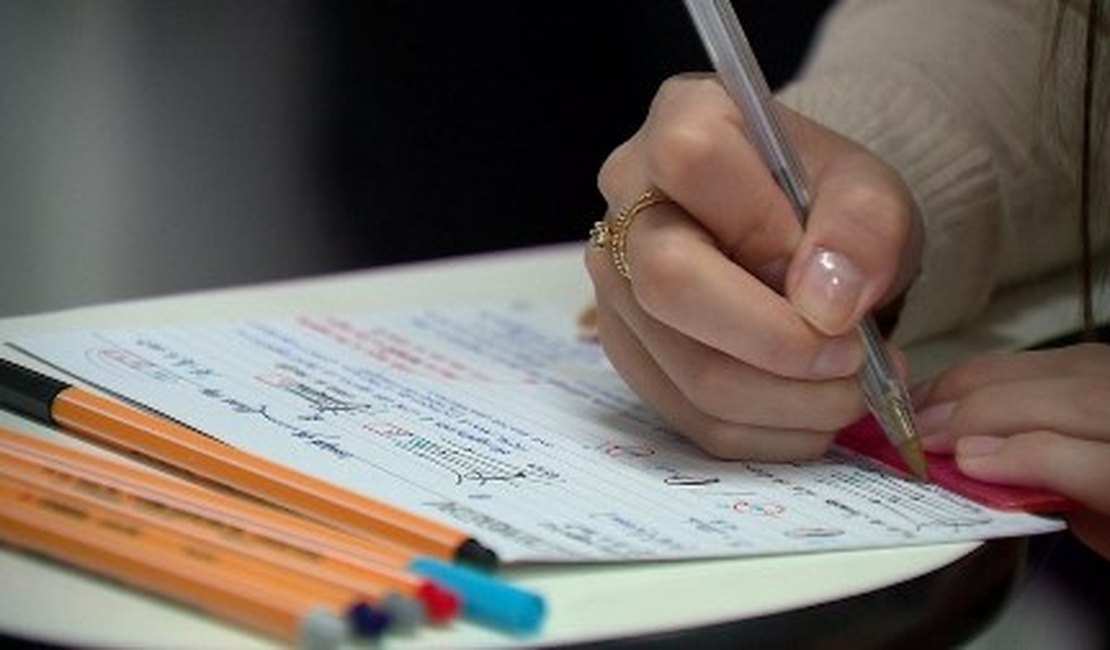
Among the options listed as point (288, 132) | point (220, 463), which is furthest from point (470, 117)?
point (220, 463)

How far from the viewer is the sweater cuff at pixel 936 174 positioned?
753 millimetres

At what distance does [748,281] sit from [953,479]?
0.31ft

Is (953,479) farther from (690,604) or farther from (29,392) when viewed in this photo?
(29,392)

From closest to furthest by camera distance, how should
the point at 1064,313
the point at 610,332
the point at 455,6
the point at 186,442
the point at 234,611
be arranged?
the point at 234,611 < the point at 186,442 < the point at 610,332 < the point at 1064,313 < the point at 455,6

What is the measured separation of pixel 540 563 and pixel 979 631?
13cm

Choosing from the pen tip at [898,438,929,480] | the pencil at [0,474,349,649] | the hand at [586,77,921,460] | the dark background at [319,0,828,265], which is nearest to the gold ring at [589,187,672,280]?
the hand at [586,77,921,460]

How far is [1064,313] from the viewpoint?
76 cm

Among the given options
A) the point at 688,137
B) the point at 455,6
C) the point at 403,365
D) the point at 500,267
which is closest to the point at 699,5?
the point at 688,137

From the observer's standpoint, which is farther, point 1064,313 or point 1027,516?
point 1064,313

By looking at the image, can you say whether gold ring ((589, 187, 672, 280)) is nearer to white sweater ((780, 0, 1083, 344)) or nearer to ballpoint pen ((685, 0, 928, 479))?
ballpoint pen ((685, 0, 928, 479))

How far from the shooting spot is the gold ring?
0.59 m

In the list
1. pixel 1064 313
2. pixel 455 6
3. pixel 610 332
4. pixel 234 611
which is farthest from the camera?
pixel 455 6

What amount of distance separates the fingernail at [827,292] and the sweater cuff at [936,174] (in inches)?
7.2

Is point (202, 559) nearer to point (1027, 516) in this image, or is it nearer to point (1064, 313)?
point (1027, 516)
